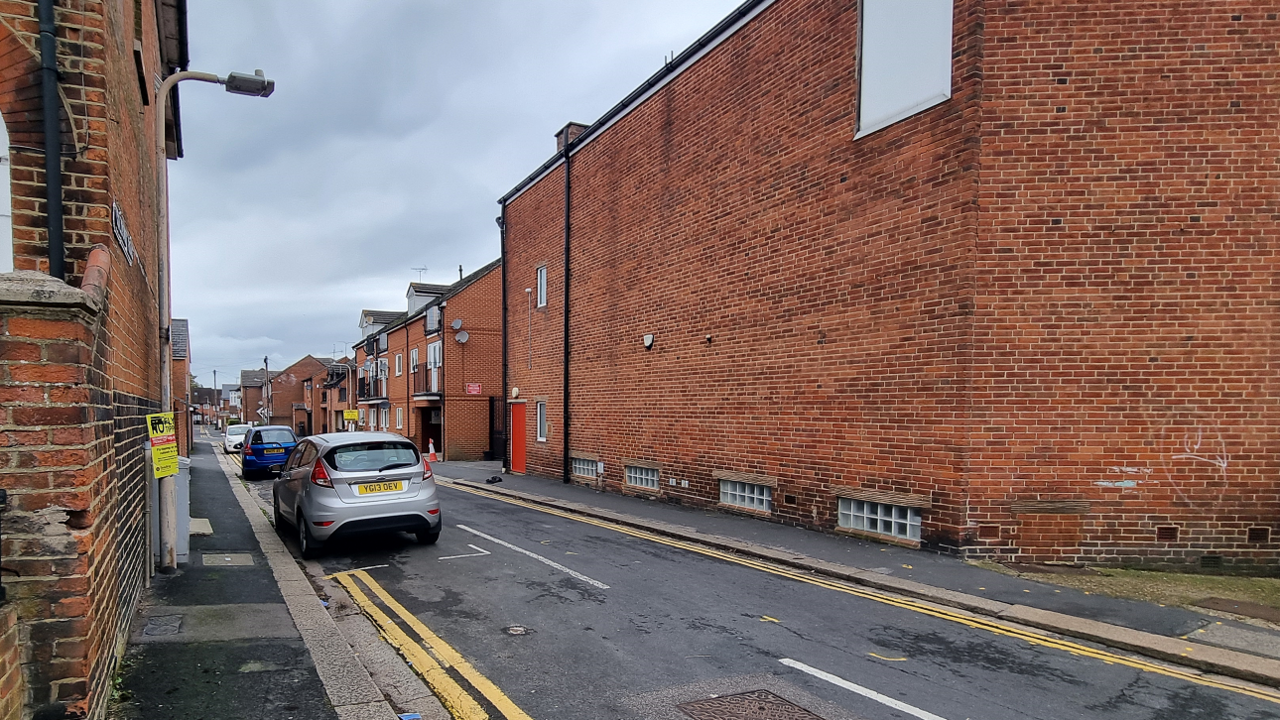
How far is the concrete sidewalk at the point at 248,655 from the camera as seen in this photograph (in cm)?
431

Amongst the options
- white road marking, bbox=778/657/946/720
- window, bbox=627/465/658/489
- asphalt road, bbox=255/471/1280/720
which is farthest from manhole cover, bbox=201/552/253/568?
window, bbox=627/465/658/489

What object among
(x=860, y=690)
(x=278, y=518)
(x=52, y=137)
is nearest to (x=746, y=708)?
(x=860, y=690)

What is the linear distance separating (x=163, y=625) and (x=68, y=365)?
144 inches

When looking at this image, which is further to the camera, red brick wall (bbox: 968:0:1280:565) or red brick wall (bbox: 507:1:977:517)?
red brick wall (bbox: 507:1:977:517)

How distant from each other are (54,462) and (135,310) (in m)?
3.52

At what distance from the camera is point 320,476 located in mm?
8977

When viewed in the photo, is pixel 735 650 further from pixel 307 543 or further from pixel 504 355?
pixel 504 355

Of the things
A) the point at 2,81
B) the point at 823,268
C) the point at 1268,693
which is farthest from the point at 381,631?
the point at 823,268

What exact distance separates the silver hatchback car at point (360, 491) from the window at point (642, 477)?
20.4 feet

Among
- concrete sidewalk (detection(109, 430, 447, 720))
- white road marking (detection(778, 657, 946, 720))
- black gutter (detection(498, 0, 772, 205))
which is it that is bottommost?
white road marking (detection(778, 657, 946, 720))

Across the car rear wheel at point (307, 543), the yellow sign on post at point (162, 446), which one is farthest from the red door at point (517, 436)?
the yellow sign on post at point (162, 446)

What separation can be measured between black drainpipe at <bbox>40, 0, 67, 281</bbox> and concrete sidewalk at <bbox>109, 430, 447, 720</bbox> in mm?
2724

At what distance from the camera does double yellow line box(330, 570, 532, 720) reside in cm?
453

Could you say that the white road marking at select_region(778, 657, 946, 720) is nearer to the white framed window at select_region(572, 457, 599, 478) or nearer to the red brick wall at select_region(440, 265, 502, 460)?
the white framed window at select_region(572, 457, 599, 478)
